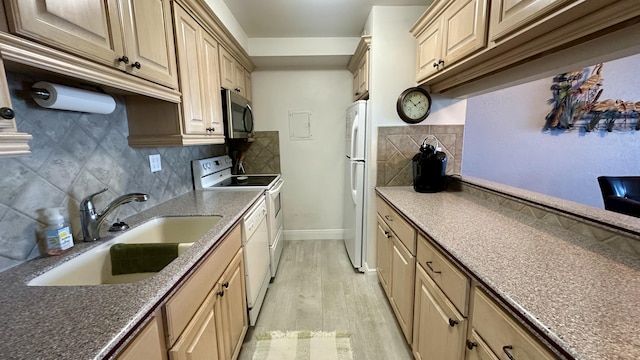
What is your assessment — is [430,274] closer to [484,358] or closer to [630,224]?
[484,358]

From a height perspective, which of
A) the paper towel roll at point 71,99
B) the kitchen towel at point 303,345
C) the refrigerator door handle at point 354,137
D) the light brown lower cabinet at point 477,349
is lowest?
the kitchen towel at point 303,345

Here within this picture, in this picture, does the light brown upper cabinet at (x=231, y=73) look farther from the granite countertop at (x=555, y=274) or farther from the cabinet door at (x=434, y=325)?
the cabinet door at (x=434, y=325)

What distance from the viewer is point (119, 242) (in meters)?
1.20

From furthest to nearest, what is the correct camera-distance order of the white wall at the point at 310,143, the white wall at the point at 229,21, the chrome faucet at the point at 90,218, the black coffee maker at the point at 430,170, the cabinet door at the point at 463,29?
1. the white wall at the point at 310,143
2. the black coffee maker at the point at 430,170
3. the white wall at the point at 229,21
4. the cabinet door at the point at 463,29
5. the chrome faucet at the point at 90,218

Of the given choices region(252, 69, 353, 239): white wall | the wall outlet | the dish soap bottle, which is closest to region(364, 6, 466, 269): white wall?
region(252, 69, 353, 239): white wall

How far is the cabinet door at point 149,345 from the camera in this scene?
66 cm

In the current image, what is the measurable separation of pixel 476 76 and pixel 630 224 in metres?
1.10


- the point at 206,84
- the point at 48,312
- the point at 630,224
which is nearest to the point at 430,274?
the point at 630,224

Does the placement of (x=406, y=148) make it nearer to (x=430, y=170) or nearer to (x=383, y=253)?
(x=430, y=170)

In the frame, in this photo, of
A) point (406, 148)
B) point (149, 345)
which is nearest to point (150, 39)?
point (149, 345)

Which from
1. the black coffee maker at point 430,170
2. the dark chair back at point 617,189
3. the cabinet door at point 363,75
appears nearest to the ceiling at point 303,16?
the cabinet door at point 363,75

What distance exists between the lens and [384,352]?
1659 millimetres

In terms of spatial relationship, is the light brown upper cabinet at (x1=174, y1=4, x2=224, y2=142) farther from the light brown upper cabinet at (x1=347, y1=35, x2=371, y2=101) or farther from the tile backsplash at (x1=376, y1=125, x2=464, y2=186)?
the tile backsplash at (x1=376, y1=125, x2=464, y2=186)

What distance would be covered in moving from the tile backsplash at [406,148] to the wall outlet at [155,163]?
5.82ft
